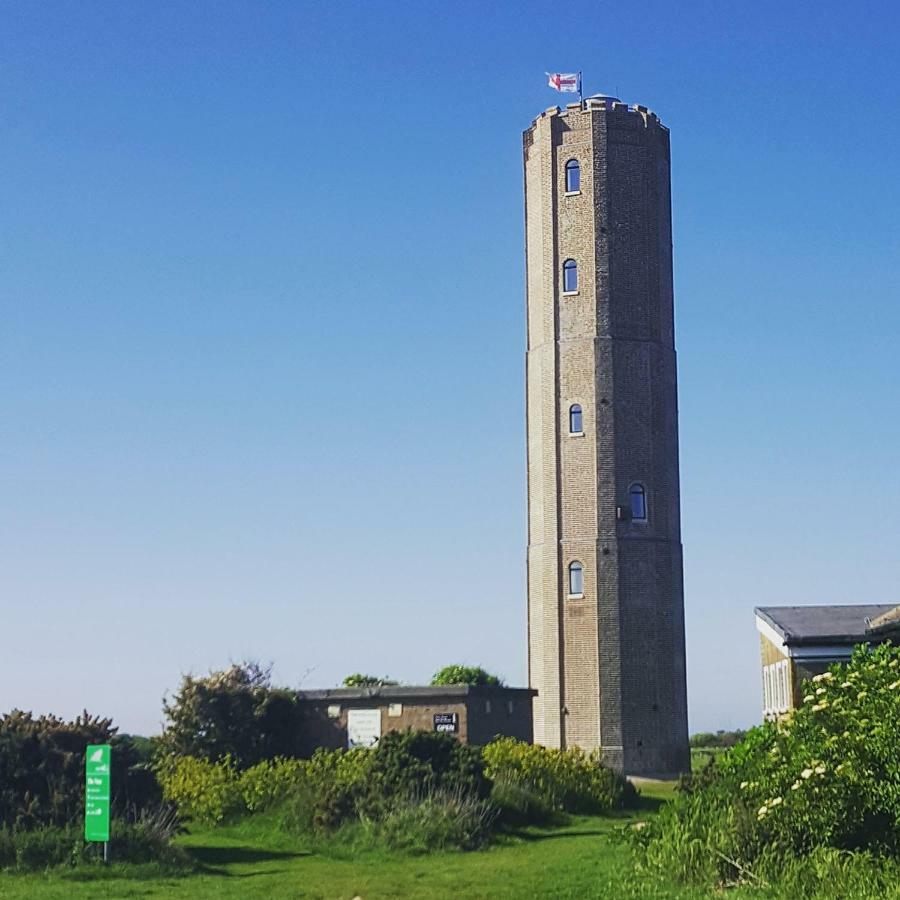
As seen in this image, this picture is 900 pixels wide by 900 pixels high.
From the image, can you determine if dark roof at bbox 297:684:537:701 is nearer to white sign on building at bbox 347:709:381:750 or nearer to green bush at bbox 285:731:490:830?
white sign on building at bbox 347:709:381:750

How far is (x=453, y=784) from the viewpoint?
81.2ft

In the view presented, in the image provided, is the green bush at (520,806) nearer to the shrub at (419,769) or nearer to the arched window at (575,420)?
the shrub at (419,769)

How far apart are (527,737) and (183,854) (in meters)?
20.4

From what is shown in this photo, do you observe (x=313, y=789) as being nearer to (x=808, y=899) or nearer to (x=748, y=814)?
(x=748, y=814)

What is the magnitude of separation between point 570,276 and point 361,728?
17227mm

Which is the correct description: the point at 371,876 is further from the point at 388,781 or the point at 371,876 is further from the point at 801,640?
the point at 801,640

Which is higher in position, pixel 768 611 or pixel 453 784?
pixel 768 611

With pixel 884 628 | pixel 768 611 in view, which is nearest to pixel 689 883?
pixel 884 628

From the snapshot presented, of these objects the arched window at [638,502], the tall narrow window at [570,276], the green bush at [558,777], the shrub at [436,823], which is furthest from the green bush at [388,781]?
the tall narrow window at [570,276]

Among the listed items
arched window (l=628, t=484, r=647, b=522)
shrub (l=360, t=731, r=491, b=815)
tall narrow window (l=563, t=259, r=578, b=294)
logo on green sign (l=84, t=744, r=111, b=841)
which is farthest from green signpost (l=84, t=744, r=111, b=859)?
tall narrow window (l=563, t=259, r=578, b=294)

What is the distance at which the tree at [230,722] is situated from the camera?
113ft

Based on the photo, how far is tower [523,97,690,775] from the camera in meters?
43.7

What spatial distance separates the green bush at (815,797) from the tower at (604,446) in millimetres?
25161

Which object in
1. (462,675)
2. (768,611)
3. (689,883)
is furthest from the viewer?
(462,675)
